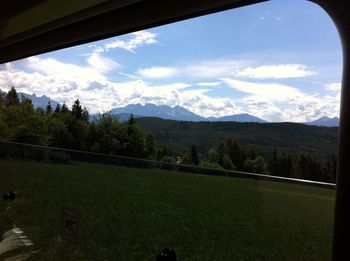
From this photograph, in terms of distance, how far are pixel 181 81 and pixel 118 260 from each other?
4.39ft

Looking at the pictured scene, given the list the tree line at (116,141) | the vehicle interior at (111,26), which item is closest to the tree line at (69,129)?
the tree line at (116,141)

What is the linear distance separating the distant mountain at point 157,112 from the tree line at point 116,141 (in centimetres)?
6

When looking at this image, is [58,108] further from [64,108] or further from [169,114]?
[169,114]

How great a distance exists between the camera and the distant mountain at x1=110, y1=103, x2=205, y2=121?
1.63m

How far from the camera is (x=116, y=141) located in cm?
231

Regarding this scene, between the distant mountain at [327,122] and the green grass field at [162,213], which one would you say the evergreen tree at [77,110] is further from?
the distant mountain at [327,122]

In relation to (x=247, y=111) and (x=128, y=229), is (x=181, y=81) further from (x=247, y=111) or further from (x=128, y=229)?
(x=128, y=229)

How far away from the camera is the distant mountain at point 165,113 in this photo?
55.8 inches

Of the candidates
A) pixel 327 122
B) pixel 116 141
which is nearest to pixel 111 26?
pixel 327 122

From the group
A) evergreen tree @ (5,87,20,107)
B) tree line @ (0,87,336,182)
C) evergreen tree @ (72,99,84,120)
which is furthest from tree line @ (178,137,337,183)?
evergreen tree @ (5,87,20,107)

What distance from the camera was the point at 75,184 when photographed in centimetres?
276

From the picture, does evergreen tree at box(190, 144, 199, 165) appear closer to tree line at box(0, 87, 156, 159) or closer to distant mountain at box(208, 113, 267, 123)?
distant mountain at box(208, 113, 267, 123)

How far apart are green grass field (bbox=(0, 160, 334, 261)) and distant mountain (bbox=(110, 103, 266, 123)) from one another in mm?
230

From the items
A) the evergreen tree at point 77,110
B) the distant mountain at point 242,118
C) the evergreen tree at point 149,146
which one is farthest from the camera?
the evergreen tree at point 77,110
